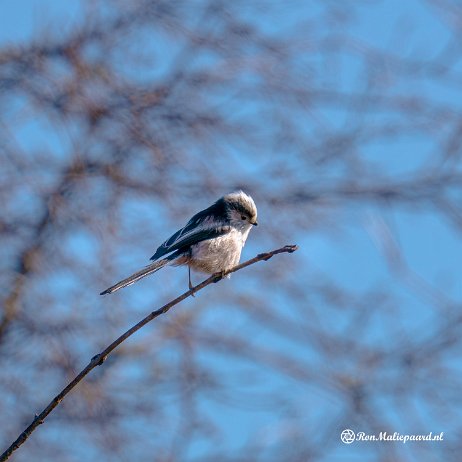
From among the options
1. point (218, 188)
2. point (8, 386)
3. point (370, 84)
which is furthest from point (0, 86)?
point (370, 84)

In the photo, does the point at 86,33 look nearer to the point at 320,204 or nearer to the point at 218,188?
the point at 218,188

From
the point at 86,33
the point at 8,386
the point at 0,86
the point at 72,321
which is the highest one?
the point at 86,33

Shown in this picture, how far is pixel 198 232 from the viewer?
4164mm

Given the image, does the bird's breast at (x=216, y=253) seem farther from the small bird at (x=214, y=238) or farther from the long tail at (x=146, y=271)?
the long tail at (x=146, y=271)

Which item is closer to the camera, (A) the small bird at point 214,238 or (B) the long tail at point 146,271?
(B) the long tail at point 146,271

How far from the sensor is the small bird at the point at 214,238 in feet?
13.5

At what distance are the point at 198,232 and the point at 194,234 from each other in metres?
0.03

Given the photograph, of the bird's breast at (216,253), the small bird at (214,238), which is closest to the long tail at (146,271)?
the small bird at (214,238)

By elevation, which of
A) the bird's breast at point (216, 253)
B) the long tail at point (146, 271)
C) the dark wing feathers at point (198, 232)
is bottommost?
the bird's breast at point (216, 253)

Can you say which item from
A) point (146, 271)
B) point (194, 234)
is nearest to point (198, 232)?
point (194, 234)

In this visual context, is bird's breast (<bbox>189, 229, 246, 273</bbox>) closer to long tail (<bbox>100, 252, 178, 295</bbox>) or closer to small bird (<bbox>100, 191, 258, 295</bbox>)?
small bird (<bbox>100, 191, 258, 295</bbox>)

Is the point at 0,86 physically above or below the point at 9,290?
above

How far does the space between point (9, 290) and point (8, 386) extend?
2.04ft

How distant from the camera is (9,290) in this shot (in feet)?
16.9
